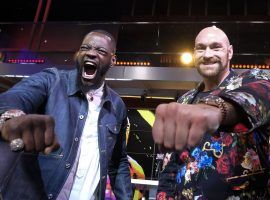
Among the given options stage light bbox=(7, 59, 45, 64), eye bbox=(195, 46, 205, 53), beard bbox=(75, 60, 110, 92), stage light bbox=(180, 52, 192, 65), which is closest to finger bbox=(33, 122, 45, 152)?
beard bbox=(75, 60, 110, 92)

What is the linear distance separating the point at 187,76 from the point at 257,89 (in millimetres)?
5852

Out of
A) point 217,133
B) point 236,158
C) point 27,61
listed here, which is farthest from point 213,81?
point 27,61

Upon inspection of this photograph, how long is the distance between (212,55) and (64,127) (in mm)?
781

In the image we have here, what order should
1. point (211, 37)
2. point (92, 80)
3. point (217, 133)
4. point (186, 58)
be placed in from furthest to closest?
point (186, 58) → point (92, 80) → point (211, 37) → point (217, 133)

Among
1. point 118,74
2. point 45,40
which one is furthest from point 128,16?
point 118,74

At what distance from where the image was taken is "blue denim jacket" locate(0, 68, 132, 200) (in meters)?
1.20

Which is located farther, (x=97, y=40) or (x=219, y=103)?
(x=97, y=40)

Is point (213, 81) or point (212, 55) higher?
point (212, 55)

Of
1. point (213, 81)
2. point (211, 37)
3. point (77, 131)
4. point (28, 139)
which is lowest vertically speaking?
point (28, 139)

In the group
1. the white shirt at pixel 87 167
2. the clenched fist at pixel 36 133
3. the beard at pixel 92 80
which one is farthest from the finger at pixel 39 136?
the beard at pixel 92 80

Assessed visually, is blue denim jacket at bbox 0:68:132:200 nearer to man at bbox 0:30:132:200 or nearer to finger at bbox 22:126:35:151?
man at bbox 0:30:132:200

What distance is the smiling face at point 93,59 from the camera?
6.08ft

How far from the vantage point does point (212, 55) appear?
170cm

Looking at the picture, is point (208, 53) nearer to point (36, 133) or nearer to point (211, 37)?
point (211, 37)
